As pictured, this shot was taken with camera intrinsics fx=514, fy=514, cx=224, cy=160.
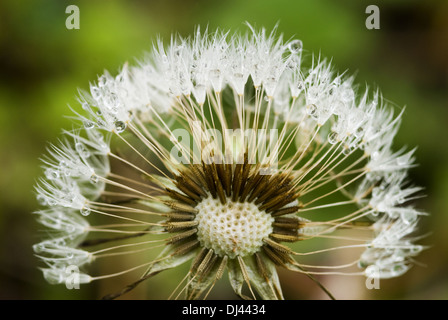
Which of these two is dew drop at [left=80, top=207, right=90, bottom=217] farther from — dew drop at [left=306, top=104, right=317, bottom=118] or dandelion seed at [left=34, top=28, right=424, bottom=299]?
dew drop at [left=306, top=104, right=317, bottom=118]

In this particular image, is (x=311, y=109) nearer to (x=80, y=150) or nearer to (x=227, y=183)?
(x=227, y=183)

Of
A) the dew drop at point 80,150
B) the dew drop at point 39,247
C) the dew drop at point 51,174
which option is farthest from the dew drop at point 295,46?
the dew drop at point 39,247

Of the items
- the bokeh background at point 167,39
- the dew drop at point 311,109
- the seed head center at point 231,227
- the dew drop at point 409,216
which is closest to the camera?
the seed head center at point 231,227

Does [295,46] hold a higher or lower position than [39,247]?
higher

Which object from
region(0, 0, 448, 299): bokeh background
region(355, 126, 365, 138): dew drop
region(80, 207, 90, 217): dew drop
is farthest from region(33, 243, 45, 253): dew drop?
region(355, 126, 365, 138): dew drop

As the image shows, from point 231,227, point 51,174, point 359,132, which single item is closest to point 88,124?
point 51,174

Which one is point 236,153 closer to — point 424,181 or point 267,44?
point 267,44

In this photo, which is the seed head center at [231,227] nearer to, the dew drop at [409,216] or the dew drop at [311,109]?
the dew drop at [311,109]
